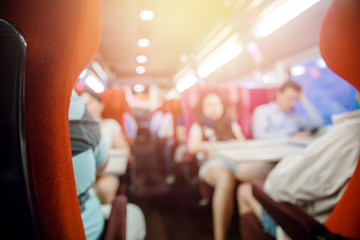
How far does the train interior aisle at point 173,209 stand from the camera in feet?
6.45

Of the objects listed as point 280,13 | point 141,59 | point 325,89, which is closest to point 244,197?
point 280,13

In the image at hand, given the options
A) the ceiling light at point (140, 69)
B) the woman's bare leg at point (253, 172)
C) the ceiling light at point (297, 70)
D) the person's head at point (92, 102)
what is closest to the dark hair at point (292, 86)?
the woman's bare leg at point (253, 172)

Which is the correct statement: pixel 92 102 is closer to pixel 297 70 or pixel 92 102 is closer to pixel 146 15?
→ pixel 146 15

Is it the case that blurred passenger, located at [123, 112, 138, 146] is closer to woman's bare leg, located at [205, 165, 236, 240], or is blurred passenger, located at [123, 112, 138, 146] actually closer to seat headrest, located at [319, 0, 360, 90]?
woman's bare leg, located at [205, 165, 236, 240]

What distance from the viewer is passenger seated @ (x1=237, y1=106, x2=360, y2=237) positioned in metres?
0.70

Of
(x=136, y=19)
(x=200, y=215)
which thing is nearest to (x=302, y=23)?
(x=136, y=19)

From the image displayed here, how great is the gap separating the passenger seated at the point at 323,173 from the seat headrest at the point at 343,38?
27 centimetres

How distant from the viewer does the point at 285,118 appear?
2.58 m

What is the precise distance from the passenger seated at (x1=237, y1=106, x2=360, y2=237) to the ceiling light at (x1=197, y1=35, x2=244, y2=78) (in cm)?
348

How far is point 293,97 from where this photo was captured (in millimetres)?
2494

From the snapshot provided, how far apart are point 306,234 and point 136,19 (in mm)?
5082

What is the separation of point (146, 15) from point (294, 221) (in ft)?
15.3

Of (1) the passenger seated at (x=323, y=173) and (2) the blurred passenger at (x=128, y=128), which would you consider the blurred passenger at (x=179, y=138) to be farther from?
(1) the passenger seated at (x=323, y=173)

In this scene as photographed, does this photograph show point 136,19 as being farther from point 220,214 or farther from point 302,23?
point 220,214
